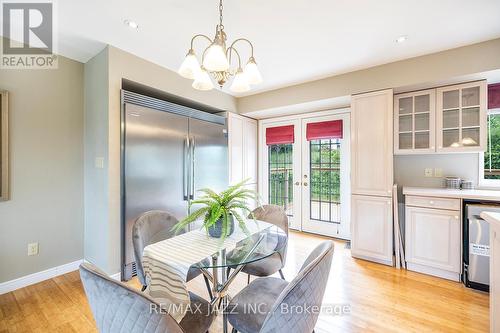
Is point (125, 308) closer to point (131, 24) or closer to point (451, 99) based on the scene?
point (131, 24)

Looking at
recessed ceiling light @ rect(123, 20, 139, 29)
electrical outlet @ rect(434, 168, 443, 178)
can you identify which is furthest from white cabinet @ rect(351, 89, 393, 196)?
recessed ceiling light @ rect(123, 20, 139, 29)

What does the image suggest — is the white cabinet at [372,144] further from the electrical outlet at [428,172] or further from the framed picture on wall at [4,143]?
the framed picture on wall at [4,143]

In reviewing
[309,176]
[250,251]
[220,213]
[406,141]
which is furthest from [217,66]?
[309,176]

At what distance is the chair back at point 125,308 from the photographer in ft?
2.48

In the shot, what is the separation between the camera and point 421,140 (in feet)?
8.98

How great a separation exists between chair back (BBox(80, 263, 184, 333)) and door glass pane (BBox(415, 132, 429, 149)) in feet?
10.5

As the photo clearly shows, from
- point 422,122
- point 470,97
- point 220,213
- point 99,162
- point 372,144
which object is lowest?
point 220,213

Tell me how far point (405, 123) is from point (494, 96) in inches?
37.9

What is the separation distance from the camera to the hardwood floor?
171 centimetres

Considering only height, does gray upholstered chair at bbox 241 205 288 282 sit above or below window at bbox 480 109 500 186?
below

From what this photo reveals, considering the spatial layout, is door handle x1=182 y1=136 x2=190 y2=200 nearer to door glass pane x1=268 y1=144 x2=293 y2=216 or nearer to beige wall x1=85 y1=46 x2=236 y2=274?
beige wall x1=85 y1=46 x2=236 y2=274

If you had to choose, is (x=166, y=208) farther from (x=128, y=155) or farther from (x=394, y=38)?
(x=394, y=38)

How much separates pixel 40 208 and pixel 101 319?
2295 mm

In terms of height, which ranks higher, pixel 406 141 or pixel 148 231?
pixel 406 141
